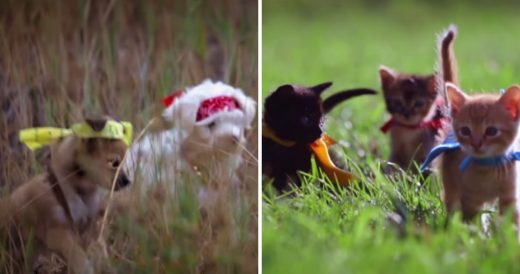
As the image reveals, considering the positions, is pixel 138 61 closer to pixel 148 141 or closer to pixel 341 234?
pixel 148 141

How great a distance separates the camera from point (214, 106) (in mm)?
2479

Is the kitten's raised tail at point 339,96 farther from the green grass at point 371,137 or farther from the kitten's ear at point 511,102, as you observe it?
the kitten's ear at point 511,102

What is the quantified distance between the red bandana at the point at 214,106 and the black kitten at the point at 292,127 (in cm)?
37

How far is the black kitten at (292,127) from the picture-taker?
2076mm

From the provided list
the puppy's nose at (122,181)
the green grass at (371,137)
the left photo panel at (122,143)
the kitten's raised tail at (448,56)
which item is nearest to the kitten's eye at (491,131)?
the green grass at (371,137)

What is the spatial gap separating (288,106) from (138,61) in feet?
3.33

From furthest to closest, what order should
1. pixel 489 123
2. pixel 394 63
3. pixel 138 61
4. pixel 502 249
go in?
pixel 394 63, pixel 138 61, pixel 489 123, pixel 502 249

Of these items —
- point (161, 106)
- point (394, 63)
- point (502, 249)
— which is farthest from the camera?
point (394, 63)

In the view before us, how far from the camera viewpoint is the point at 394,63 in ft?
12.1

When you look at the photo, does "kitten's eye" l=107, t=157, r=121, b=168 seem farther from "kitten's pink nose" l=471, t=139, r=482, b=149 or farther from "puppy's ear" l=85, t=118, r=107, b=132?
"kitten's pink nose" l=471, t=139, r=482, b=149

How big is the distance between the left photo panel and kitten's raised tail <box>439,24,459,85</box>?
511 mm

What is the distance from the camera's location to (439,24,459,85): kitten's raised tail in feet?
6.81

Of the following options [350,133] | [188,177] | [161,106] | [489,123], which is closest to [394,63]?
[350,133]

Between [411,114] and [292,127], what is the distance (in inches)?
15.3
